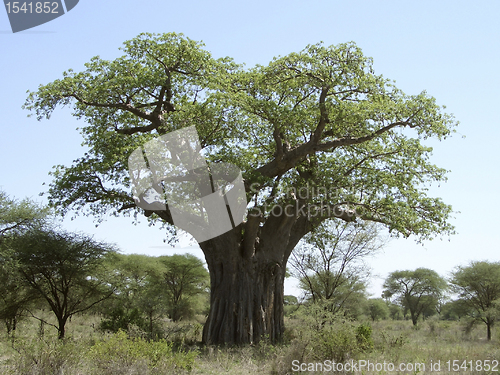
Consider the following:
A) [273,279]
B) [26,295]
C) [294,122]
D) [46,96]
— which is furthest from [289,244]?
[26,295]

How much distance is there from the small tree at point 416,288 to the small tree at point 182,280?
47.9 feet

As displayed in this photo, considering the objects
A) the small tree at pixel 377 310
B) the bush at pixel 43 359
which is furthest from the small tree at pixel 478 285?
the bush at pixel 43 359

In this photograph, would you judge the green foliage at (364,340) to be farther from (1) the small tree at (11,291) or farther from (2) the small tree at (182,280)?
(2) the small tree at (182,280)

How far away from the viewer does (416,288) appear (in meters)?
29.7

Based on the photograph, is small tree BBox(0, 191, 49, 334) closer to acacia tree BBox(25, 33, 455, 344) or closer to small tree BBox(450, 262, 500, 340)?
acacia tree BBox(25, 33, 455, 344)

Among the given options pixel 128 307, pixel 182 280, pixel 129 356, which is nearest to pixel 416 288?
pixel 182 280

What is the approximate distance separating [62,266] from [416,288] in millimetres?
25096

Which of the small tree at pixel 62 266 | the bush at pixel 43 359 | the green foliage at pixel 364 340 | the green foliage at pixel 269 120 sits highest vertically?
the green foliage at pixel 269 120

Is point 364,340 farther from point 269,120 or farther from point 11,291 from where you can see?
point 11,291

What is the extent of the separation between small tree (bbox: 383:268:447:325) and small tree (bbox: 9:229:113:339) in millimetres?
22465

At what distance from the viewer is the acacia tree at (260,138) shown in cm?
929

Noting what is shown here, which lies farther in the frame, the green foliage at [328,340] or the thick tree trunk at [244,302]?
the thick tree trunk at [244,302]

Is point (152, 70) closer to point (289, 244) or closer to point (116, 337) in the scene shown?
point (289, 244)

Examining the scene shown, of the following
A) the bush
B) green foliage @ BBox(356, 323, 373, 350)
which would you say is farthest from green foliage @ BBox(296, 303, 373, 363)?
the bush
